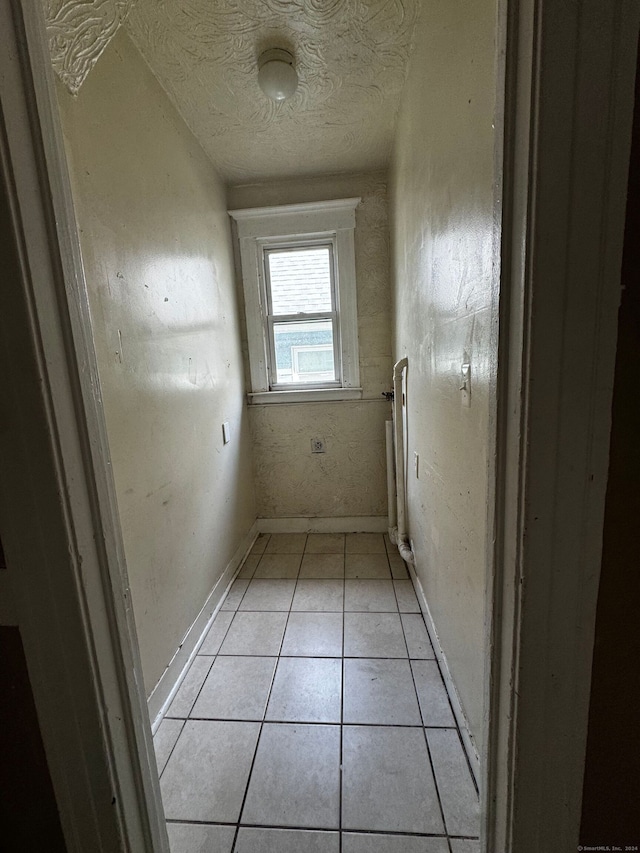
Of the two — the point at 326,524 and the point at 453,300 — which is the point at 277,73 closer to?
the point at 453,300

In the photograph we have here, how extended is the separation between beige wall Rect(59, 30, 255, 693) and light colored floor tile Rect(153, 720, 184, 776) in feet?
0.53

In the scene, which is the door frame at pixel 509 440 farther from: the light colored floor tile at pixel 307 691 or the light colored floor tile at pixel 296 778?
the light colored floor tile at pixel 307 691

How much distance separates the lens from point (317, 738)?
118 centimetres

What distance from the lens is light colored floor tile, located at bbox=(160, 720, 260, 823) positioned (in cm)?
100

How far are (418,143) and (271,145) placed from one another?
3.48 ft

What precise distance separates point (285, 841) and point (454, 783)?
51 cm

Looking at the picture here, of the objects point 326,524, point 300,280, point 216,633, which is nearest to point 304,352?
point 300,280

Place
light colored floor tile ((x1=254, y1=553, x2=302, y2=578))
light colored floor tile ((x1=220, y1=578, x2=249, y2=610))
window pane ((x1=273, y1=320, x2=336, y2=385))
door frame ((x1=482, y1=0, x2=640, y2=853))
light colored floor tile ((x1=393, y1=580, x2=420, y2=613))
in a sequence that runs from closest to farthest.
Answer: door frame ((x1=482, y1=0, x2=640, y2=853)) < light colored floor tile ((x1=393, y1=580, x2=420, y2=613)) < light colored floor tile ((x1=220, y1=578, x2=249, y2=610)) < light colored floor tile ((x1=254, y1=553, x2=302, y2=578)) < window pane ((x1=273, y1=320, x2=336, y2=385))

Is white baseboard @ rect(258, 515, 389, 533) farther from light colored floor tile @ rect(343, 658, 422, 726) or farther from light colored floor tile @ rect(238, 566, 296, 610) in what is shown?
light colored floor tile @ rect(343, 658, 422, 726)

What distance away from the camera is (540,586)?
570 millimetres

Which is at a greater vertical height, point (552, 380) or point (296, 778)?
point (552, 380)

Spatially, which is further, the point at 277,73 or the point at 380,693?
the point at 277,73

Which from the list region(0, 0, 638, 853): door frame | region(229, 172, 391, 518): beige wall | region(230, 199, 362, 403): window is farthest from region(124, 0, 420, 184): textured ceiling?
region(0, 0, 638, 853): door frame

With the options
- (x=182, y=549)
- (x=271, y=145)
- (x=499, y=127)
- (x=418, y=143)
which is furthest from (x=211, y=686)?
(x=271, y=145)
